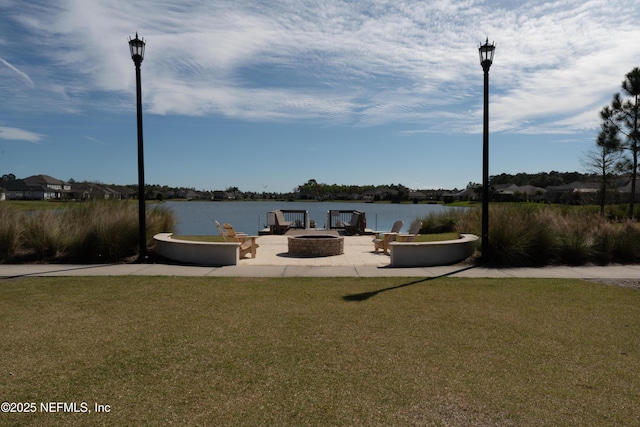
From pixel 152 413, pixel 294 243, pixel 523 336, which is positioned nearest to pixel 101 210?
pixel 294 243

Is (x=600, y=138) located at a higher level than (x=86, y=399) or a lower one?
higher

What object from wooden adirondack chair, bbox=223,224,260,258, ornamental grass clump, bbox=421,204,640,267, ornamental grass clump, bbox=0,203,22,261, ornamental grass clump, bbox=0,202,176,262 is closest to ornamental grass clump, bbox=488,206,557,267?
ornamental grass clump, bbox=421,204,640,267

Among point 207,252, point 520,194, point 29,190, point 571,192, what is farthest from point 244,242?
point 29,190

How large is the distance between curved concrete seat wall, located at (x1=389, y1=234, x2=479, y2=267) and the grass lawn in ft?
11.3

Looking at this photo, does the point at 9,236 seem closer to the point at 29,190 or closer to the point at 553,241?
the point at 553,241

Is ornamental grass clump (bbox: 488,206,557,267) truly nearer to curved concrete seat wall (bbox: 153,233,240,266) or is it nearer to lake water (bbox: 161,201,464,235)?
curved concrete seat wall (bbox: 153,233,240,266)

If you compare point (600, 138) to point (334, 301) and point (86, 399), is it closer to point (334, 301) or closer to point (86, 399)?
point (334, 301)

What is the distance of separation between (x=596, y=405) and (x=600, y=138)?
31413 mm

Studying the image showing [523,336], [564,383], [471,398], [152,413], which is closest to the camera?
[152,413]

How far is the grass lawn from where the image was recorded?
3615 millimetres

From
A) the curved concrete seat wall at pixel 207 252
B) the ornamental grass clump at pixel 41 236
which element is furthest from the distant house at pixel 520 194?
the ornamental grass clump at pixel 41 236

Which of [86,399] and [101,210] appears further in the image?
[101,210]

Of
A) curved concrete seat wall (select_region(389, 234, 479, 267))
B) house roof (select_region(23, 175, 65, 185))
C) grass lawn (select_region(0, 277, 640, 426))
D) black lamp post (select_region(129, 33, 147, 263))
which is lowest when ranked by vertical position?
grass lawn (select_region(0, 277, 640, 426))

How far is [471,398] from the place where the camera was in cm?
384
